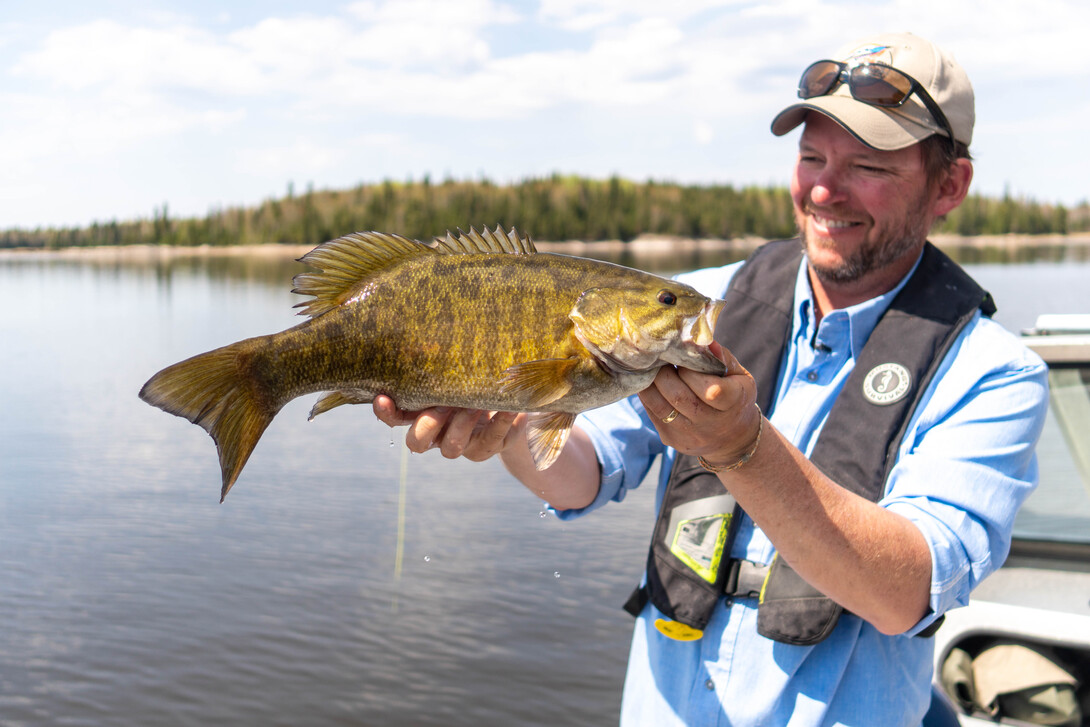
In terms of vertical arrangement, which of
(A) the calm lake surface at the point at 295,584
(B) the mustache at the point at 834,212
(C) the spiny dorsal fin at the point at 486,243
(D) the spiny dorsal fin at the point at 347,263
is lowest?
(A) the calm lake surface at the point at 295,584

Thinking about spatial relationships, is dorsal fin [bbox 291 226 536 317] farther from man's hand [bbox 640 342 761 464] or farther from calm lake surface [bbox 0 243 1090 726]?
calm lake surface [bbox 0 243 1090 726]

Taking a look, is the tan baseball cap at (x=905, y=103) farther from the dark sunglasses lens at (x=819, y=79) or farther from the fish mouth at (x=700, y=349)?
the fish mouth at (x=700, y=349)

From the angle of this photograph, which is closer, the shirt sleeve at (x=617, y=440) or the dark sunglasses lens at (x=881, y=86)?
the dark sunglasses lens at (x=881, y=86)

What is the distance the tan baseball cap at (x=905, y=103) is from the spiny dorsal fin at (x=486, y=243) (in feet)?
4.37

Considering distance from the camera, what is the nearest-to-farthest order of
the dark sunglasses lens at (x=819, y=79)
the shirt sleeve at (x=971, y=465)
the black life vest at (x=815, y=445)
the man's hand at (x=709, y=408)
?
the man's hand at (x=709, y=408)
the shirt sleeve at (x=971, y=465)
the black life vest at (x=815, y=445)
the dark sunglasses lens at (x=819, y=79)

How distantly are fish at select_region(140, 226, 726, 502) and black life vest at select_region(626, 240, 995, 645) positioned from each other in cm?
85

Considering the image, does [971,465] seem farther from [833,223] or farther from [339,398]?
[339,398]

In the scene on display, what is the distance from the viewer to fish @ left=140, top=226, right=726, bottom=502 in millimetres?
2289

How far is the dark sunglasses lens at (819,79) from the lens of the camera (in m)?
3.34

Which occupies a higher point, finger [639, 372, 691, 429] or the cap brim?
the cap brim

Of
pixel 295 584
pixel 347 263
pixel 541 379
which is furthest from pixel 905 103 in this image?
pixel 295 584

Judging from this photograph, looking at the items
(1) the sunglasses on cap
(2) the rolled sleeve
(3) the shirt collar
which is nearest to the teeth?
(3) the shirt collar

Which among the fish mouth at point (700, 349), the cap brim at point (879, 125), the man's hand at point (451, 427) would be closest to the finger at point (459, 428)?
the man's hand at point (451, 427)

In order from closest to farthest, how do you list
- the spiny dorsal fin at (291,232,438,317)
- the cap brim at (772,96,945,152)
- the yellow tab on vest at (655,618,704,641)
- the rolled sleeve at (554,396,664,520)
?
the spiny dorsal fin at (291,232,438,317) < the yellow tab on vest at (655,618,704,641) < the cap brim at (772,96,945,152) < the rolled sleeve at (554,396,664,520)
